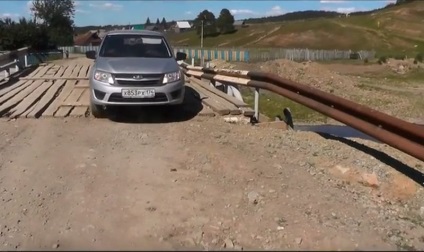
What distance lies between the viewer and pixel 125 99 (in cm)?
982

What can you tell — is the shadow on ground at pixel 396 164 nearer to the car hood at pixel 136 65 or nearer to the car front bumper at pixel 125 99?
the car front bumper at pixel 125 99

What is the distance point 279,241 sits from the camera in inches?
185

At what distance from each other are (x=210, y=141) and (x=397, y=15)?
414 feet

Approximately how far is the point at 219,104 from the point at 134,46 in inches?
81.7

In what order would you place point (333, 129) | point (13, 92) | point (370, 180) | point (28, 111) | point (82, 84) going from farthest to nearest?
point (82, 84), point (333, 129), point (13, 92), point (28, 111), point (370, 180)

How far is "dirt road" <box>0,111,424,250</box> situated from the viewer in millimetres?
4801

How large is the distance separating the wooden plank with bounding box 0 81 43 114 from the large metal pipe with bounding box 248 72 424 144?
5.25 m

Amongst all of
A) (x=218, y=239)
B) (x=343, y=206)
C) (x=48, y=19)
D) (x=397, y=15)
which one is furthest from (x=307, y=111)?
(x=397, y=15)

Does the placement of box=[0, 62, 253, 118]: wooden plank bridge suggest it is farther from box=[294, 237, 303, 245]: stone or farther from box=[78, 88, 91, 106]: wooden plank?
box=[294, 237, 303, 245]: stone

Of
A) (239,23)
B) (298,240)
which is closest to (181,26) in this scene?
(239,23)

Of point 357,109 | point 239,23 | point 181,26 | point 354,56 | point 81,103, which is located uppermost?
point 239,23

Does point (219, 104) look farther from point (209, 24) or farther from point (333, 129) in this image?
point (209, 24)

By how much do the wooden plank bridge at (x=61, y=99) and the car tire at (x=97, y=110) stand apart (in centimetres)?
37

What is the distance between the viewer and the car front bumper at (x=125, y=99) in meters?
9.82
